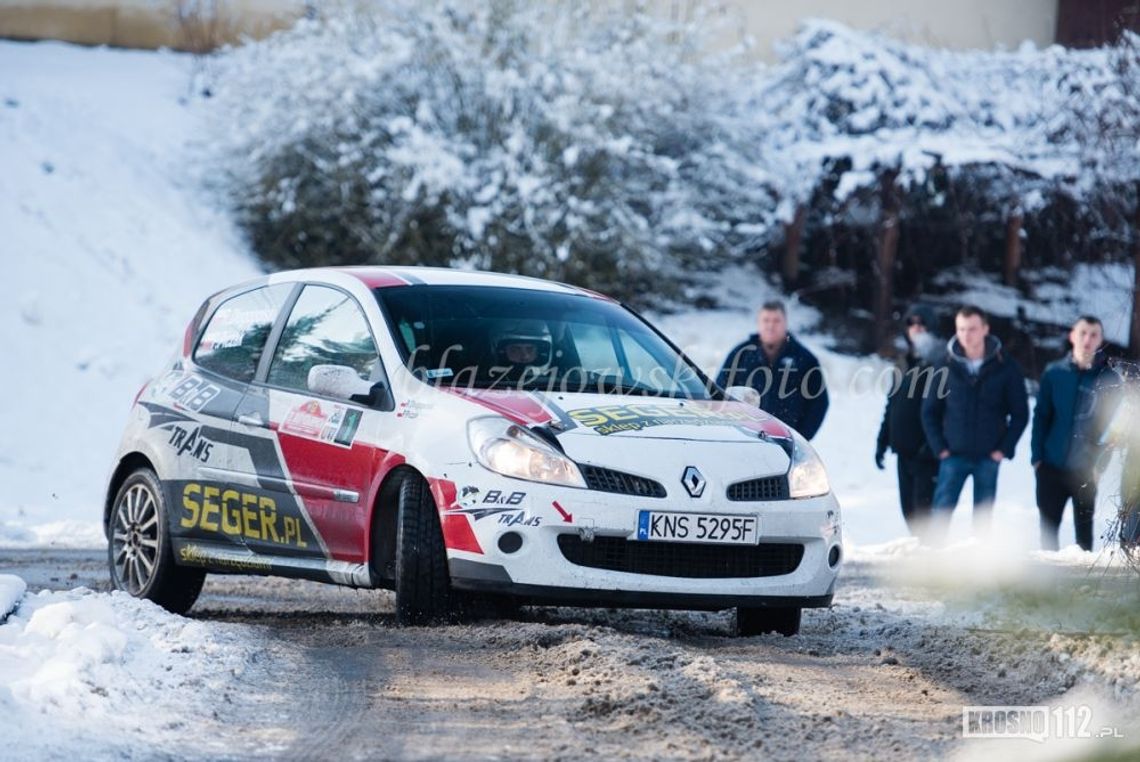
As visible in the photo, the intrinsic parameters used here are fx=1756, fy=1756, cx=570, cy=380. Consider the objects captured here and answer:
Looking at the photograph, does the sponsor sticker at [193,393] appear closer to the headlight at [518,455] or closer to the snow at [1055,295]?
the headlight at [518,455]

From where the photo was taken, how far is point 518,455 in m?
7.30

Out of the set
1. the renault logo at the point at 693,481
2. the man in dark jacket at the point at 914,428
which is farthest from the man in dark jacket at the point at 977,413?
the renault logo at the point at 693,481

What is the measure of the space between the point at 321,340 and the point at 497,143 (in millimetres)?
14770

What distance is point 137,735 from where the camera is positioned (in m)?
5.41

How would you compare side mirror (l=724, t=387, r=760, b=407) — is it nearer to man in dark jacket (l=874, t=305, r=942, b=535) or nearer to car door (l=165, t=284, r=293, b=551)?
car door (l=165, t=284, r=293, b=551)

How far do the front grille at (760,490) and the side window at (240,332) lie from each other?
2693mm

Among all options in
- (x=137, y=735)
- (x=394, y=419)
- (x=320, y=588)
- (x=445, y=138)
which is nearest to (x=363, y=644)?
(x=394, y=419)

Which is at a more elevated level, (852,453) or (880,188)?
(880,188)

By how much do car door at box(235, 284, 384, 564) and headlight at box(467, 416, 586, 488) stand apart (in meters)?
0.62

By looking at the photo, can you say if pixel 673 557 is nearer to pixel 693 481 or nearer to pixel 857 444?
pixel 693 481

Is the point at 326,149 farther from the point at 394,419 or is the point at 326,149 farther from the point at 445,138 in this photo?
the point at 394,419

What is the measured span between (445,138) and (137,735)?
711 inches

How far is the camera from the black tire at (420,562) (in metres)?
7.39

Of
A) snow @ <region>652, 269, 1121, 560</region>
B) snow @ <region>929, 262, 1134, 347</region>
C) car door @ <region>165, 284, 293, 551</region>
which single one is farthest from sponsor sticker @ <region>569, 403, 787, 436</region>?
snow @ <region>929, 262, 1134, 347</region>
